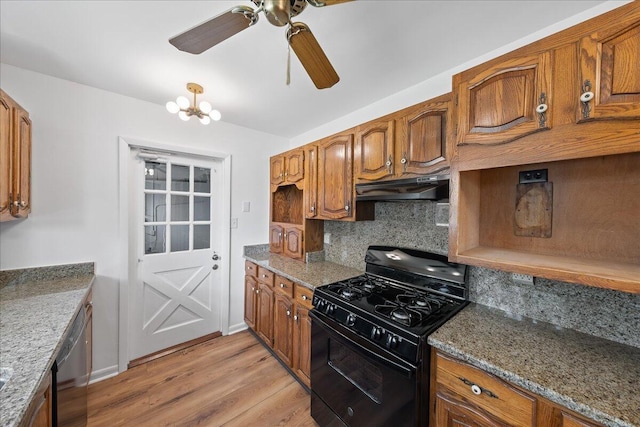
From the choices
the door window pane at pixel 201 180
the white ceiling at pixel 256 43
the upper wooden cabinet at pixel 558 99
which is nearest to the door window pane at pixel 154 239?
the door window pane at pixel 201 180

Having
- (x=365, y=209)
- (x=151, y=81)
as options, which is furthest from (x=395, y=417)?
(x=151, y=81)

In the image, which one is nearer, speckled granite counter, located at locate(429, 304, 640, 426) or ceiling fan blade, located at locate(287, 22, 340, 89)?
speckled granite counter, located at locate(429, 304, 640, 426)

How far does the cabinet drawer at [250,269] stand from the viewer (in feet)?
8.66

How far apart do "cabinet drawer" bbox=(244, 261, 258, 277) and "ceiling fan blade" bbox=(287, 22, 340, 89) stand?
201 centimetres

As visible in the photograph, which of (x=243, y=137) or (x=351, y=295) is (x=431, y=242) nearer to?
(x=351, y=295)

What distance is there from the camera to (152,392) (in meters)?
1.93

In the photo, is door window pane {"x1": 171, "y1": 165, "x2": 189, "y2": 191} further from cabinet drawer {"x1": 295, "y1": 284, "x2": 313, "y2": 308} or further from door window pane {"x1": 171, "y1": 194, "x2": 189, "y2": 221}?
cabinet drawer {"x1": 295, "y1": 284, "x2": 313, "y2": 308}

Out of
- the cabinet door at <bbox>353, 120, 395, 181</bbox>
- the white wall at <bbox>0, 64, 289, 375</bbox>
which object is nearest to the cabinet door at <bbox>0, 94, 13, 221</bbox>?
the white wall at <bbox>0, 64, 289, 375</bbox>

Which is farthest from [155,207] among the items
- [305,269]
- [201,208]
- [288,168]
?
[305,269]

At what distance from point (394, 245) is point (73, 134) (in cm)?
279

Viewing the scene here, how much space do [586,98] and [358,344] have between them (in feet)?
4.85

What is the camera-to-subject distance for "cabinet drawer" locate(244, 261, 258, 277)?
2641 mm

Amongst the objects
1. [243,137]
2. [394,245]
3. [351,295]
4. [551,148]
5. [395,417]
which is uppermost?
[243,137]

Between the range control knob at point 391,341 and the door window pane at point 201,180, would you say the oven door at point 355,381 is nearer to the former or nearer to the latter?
the range control knob at point 391,341
